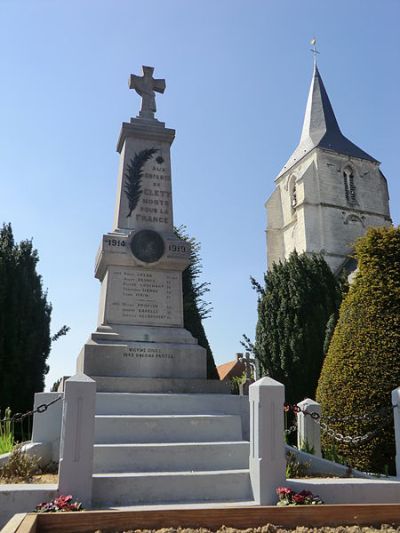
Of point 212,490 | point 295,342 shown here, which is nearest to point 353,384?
point 212,490

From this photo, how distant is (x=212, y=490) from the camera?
5.88 meters

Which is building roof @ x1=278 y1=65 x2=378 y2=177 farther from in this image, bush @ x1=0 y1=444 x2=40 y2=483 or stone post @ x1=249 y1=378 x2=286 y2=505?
bush @ x1=0 y1=444 x2=40 y2=483

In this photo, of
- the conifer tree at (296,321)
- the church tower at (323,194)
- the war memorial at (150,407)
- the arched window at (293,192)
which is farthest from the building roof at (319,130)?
the war memorial at (150,407)

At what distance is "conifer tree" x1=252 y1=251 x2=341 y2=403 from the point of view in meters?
17.4

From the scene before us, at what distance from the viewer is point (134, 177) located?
10023 mm

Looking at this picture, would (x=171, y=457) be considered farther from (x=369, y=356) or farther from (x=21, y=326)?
(x=21, y=326)

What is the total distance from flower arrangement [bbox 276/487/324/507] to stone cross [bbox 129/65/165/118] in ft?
26.2

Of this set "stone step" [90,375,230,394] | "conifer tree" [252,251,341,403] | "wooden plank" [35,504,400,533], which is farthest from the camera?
"conifer tree" [252,251,341,403]

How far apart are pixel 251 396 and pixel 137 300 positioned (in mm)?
3618

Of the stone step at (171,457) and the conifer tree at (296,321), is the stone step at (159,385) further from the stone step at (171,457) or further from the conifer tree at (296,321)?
the conifer tree at (296,321)

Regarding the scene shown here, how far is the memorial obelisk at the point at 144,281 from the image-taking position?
8297 millimetres

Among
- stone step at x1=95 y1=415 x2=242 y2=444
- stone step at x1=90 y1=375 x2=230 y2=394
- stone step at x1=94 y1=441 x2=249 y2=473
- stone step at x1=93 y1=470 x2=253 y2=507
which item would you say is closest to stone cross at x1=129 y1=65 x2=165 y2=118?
stone step at x1=90 y1=375 x2=230 y2=394

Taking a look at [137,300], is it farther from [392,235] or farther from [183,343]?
[392,235]

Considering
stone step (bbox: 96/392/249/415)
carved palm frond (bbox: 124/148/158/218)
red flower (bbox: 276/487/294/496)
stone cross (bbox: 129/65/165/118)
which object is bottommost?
red flower (bbox: 276/487/294/496)
